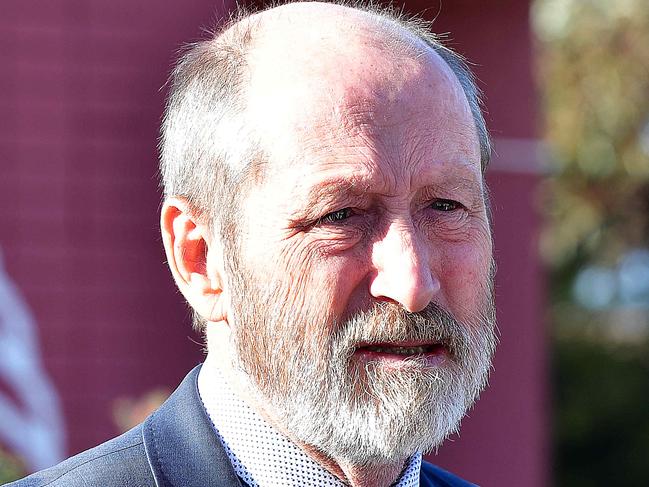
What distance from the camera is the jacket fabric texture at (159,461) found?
212cm

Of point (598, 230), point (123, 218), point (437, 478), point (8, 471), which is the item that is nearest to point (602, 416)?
point (598, 230)

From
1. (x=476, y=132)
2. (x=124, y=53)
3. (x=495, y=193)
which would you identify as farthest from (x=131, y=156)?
(x=476, y=132)

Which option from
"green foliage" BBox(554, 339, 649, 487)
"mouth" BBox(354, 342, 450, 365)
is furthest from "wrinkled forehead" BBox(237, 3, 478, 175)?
"green foliage" BBox(554, 339, 649, 487)

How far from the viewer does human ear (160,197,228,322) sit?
2.37m

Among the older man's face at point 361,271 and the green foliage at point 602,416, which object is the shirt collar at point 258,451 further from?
the green foliage at point 602,416

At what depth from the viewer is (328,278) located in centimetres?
219

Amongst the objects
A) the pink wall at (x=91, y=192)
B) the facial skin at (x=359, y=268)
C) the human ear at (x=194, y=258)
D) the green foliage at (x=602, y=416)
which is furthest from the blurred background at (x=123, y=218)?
the green foliage at (x=602, y=416)

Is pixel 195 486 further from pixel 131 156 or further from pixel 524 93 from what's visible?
pixel 524 93

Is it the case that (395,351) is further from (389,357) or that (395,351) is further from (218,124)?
(218,124)

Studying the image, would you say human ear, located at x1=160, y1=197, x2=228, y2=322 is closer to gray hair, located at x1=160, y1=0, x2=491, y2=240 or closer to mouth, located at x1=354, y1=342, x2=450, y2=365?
gray hair, located at x1=160, y1=0, x2=491, y2=240

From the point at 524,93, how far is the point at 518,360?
73.7 inches

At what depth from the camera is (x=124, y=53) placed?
22.9 feet

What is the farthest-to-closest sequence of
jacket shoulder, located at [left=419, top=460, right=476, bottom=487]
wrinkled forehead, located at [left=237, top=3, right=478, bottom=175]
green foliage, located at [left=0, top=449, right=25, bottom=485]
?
green foliage, located at [left=0, top=449, right=25, bottom=485] < jacket shoulder, located at [left=419, top=460, right=476, bottom=487] < wrinkled forehead, located at [left=237, top=3, right=478, bottom=175]

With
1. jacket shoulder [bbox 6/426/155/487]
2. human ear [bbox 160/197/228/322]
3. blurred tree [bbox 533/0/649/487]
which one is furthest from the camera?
blurred tree [bbox 533/0/649/487]
